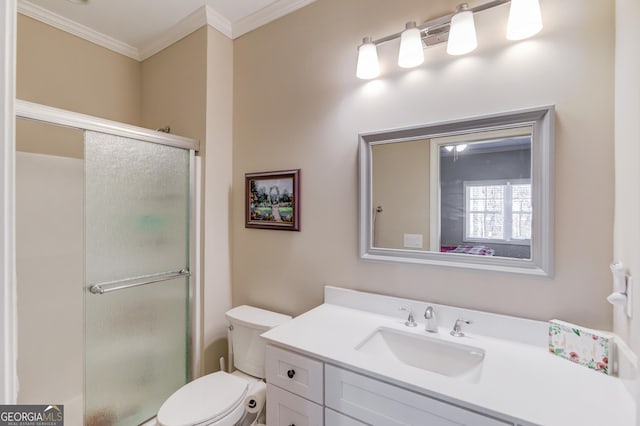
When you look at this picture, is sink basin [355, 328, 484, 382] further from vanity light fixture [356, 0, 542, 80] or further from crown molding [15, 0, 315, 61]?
crown molding [15, 0, 315, 61]

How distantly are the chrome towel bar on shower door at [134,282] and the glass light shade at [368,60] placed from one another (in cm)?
159

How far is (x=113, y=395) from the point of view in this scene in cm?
160

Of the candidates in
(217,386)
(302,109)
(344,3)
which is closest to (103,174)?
(302,109)

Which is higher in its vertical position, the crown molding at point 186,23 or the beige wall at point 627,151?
the crown molding at point 186,23

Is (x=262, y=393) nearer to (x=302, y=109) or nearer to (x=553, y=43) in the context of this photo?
(x=302, y=109)

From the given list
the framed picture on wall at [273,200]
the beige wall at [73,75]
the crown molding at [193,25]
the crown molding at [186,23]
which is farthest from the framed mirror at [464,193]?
the beige wall at [73,75]

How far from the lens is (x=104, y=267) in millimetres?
1557

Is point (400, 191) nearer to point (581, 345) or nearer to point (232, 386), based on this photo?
point (581, 345)

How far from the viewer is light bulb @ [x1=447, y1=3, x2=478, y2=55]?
1171mm

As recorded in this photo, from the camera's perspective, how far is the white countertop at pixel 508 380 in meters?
0.78

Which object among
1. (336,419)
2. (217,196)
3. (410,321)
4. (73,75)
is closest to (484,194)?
(410,321)

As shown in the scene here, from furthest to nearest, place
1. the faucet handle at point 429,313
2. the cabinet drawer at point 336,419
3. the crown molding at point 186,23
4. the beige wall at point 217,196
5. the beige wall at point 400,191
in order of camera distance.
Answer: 1. the beige wall at point 217,196
2. the crown molding at point 186,23
3. the beige wall at point 400,191
4. the faucet handle at point 429,313
5. the cabinet drawer at point 336,419

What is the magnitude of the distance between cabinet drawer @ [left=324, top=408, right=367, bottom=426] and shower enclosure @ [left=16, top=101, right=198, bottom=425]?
1.19 metres

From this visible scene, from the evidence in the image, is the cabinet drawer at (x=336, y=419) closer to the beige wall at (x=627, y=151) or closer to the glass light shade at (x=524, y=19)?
the beige wall at (x=627, y=151)
